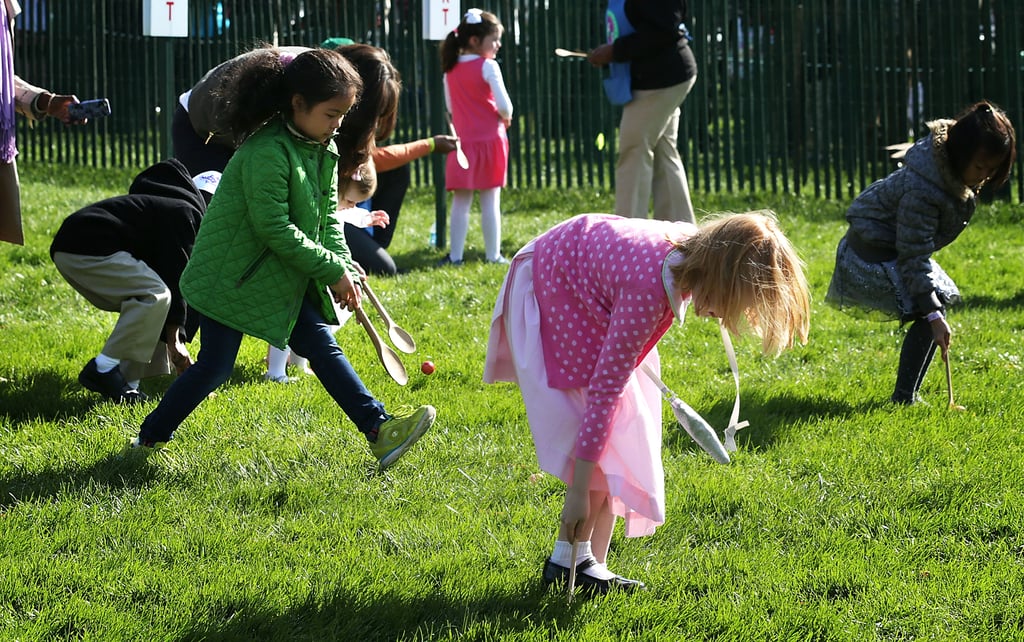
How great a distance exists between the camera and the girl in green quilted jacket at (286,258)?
4.13m

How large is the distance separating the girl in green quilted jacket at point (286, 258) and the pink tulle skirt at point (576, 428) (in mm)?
767

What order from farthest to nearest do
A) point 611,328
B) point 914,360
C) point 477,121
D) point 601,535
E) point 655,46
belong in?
1. point 477,121
2. point 655,46
3. point 914,360
4. point 601,535
5. point 611,328

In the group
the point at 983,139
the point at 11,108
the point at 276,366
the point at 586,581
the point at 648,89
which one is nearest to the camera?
the point at 586,581

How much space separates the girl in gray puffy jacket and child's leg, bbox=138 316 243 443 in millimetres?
2868

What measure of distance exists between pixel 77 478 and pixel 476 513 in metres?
1.43

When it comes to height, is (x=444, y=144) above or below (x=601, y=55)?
below

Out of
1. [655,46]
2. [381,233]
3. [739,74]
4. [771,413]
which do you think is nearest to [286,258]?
[771,413]

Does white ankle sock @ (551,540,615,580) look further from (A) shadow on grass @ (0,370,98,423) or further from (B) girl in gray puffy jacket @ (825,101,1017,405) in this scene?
(A) shadow on grass @ (0,370,98,423)

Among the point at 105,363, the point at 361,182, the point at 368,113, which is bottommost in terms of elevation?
the point at 105,363

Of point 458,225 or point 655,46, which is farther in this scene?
point 458,225

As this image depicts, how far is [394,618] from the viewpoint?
341 cm

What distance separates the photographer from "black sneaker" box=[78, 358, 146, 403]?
5.20m

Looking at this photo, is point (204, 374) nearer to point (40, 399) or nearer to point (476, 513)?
point (476, 513)

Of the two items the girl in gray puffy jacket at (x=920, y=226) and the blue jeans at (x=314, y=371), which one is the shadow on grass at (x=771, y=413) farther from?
the blue jeans at (x=314, y=371)
